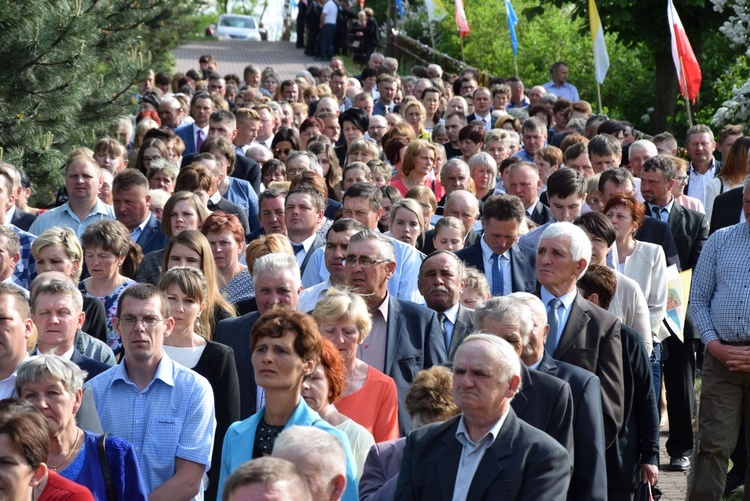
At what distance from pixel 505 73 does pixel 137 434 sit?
31321mm

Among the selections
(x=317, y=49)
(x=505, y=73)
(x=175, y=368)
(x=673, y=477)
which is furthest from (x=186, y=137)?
(x=317, y=49)

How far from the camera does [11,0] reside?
12.4 m

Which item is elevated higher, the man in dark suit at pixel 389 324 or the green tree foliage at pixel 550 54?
the man in dark suit at pixel 389 324

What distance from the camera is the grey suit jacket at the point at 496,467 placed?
5477mm

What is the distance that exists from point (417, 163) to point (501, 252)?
330cm

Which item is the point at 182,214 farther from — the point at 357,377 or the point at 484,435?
the point at 484,435

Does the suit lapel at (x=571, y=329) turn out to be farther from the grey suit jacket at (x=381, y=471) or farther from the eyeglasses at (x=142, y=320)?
the eyeglasses at (x=142, y=320)

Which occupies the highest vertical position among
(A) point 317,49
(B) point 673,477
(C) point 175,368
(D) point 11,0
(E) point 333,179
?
(D) point 11,0

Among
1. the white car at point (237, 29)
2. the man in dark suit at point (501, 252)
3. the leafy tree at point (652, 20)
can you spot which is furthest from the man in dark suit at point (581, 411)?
the white car at point (237, 29)

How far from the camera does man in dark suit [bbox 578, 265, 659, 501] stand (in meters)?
7.69

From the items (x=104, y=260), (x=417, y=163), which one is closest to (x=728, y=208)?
(x=417, y=163)

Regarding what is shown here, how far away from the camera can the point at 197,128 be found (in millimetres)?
16609

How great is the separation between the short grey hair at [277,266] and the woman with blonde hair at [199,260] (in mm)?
424

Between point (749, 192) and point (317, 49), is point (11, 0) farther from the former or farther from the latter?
point (317, 49)
